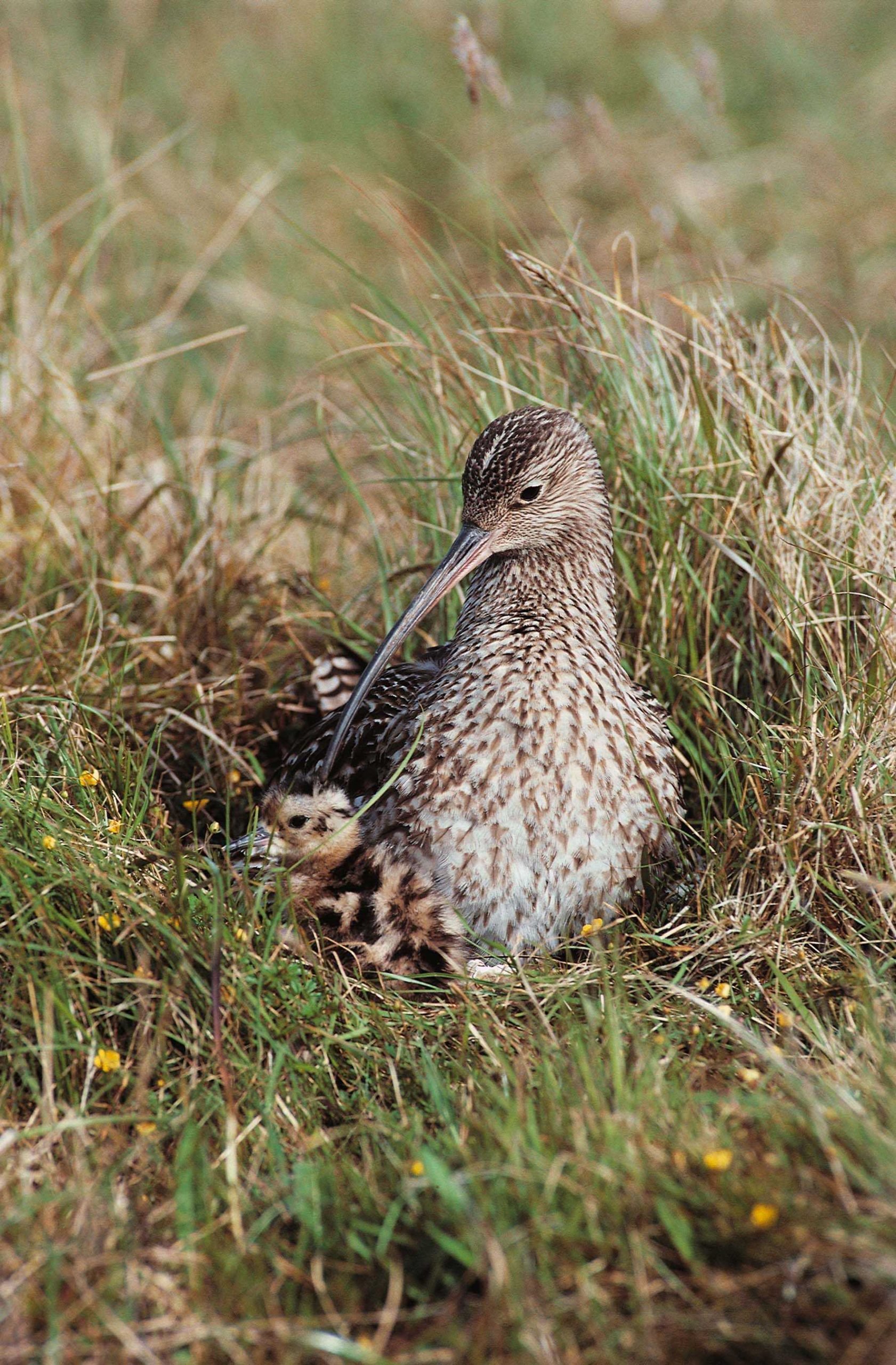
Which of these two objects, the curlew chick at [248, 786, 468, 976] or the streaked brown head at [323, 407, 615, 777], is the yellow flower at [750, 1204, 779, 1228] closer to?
the curlew chick at [248, 786, 468, 976]

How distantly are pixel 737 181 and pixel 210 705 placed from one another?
463 centimetres

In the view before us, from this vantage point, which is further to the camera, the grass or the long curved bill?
the long curved bill

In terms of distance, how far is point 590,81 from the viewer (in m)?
8.42

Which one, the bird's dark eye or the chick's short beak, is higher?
the bird's dark eye

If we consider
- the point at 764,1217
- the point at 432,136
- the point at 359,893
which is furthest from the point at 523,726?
the point at 432,136

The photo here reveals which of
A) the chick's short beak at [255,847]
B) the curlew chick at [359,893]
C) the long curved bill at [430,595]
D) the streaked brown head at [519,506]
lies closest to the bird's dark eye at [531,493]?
the streaked brown head at [519,506]

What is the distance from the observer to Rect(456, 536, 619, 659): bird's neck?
3611 millimetres

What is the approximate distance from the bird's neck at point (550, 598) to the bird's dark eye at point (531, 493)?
0.14m

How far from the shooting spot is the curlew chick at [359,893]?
324 cm

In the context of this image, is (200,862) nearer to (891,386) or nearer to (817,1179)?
(817,1179)

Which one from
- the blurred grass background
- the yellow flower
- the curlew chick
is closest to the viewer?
the yellow flower

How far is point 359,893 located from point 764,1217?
1367mm

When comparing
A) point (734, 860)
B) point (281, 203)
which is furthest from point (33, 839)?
point (281, 203)

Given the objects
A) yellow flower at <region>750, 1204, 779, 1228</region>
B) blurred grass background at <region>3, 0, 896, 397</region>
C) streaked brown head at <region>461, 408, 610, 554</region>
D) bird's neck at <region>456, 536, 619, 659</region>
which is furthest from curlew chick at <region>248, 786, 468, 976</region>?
blurred grass background at <region>3, 0, 896, 397</region>
